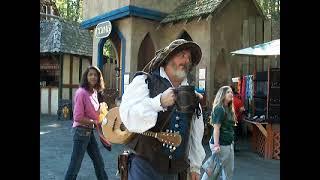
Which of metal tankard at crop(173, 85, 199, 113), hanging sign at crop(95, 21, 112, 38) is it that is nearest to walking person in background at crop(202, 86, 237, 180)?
metal tankard at crop(173, 85, 199, 113)

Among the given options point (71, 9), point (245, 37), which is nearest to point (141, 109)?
point (245, 37)

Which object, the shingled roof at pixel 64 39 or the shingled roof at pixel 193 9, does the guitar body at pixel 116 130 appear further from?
the shingled roof at pixel 64 39

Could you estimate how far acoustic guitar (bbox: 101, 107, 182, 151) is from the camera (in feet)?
8.14

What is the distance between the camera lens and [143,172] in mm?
2568

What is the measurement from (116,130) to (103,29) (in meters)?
9.62

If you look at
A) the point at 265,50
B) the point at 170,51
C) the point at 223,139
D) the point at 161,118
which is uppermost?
the point at 265,50

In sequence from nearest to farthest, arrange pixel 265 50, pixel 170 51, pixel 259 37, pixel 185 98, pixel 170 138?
pixel 185 98
pixel 170 138
pixel 170 51
pixel 265 50
pixel 259 37

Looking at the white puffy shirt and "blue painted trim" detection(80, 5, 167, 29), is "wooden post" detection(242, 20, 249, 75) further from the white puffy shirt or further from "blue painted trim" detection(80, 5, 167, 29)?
the white puffy shirt

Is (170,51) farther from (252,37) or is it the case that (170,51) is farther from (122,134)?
(252,37)

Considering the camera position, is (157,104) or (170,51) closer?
(157,104)

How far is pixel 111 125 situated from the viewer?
2916 mm
